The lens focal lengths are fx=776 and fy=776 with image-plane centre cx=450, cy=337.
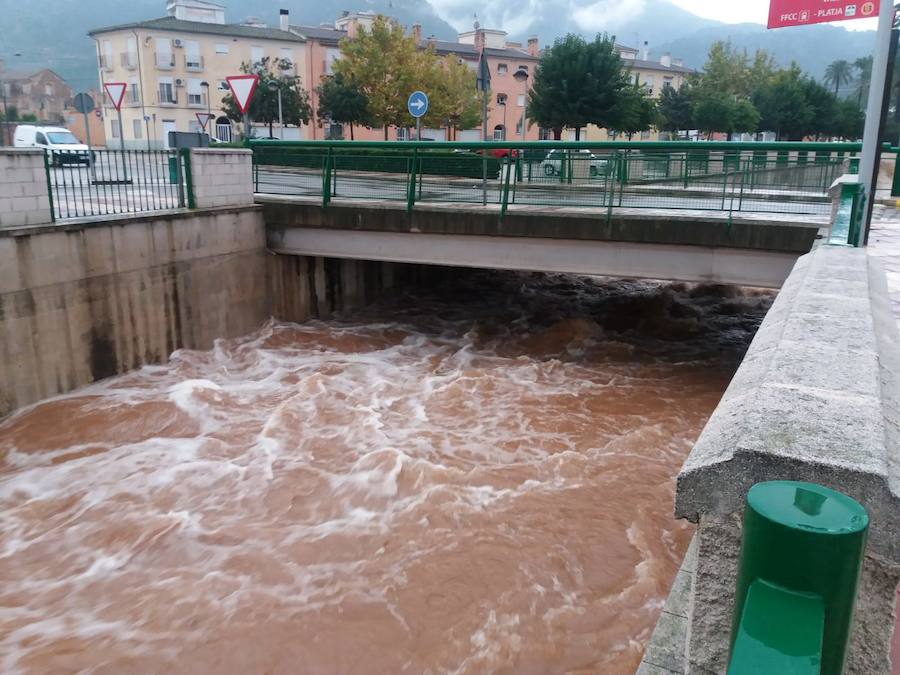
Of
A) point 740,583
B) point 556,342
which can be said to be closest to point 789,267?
point 556,342

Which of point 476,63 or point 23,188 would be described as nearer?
point 23,188

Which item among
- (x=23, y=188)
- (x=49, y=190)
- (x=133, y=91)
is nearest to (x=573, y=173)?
(x=49, y=190)

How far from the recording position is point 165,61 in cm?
5297

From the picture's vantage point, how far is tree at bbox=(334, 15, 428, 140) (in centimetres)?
4119

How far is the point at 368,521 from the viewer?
23.6ft

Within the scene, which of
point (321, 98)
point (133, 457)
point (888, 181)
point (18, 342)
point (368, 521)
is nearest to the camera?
point (368, 521)

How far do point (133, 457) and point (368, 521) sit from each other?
318 centimetres

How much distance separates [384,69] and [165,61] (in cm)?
2022

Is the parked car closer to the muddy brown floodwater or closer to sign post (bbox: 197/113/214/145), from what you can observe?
the muddy brown floodwater

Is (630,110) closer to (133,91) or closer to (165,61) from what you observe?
(165,61)

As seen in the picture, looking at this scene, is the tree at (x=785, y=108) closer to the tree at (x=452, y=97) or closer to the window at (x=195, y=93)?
the tree at (x=452, y=97)

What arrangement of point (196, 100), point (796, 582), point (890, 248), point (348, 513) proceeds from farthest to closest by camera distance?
point (196, 100) < point (890, 248) < point (348, 513) < point (796, 582)

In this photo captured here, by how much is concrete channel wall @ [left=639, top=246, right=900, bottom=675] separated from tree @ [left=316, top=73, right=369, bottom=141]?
4140cm

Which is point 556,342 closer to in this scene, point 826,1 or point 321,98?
point 826,1
